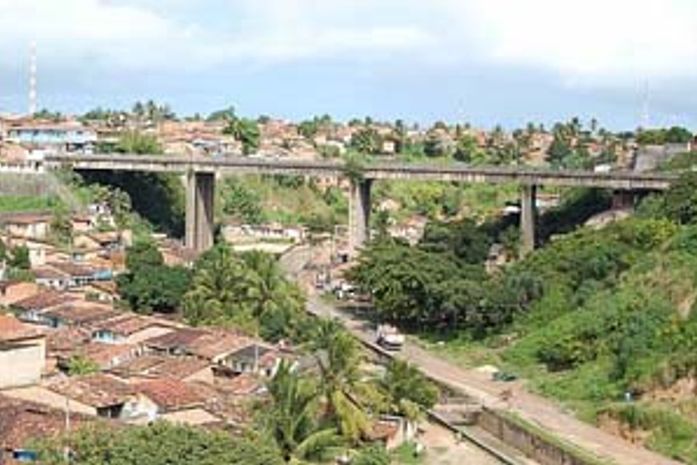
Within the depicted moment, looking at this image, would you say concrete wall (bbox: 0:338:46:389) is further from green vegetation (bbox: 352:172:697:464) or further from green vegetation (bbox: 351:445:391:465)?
green vegetation (bbox: 352:172:697:464)

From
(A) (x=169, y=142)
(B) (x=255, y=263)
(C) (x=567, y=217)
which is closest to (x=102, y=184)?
(A) (x=169, y=142)

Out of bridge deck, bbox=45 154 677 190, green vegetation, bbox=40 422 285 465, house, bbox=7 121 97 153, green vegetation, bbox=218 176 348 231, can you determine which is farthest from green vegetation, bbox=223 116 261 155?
green vegetation, bbox=40 422 285 465

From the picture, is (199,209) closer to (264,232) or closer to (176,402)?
(264,232)

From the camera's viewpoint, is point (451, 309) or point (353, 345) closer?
point (353, 345)

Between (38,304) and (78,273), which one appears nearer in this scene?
(38,304)

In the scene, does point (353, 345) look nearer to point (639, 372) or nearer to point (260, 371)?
point (260, 371)

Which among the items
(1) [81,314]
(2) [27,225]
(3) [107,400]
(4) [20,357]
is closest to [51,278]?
(1) [81,314]
